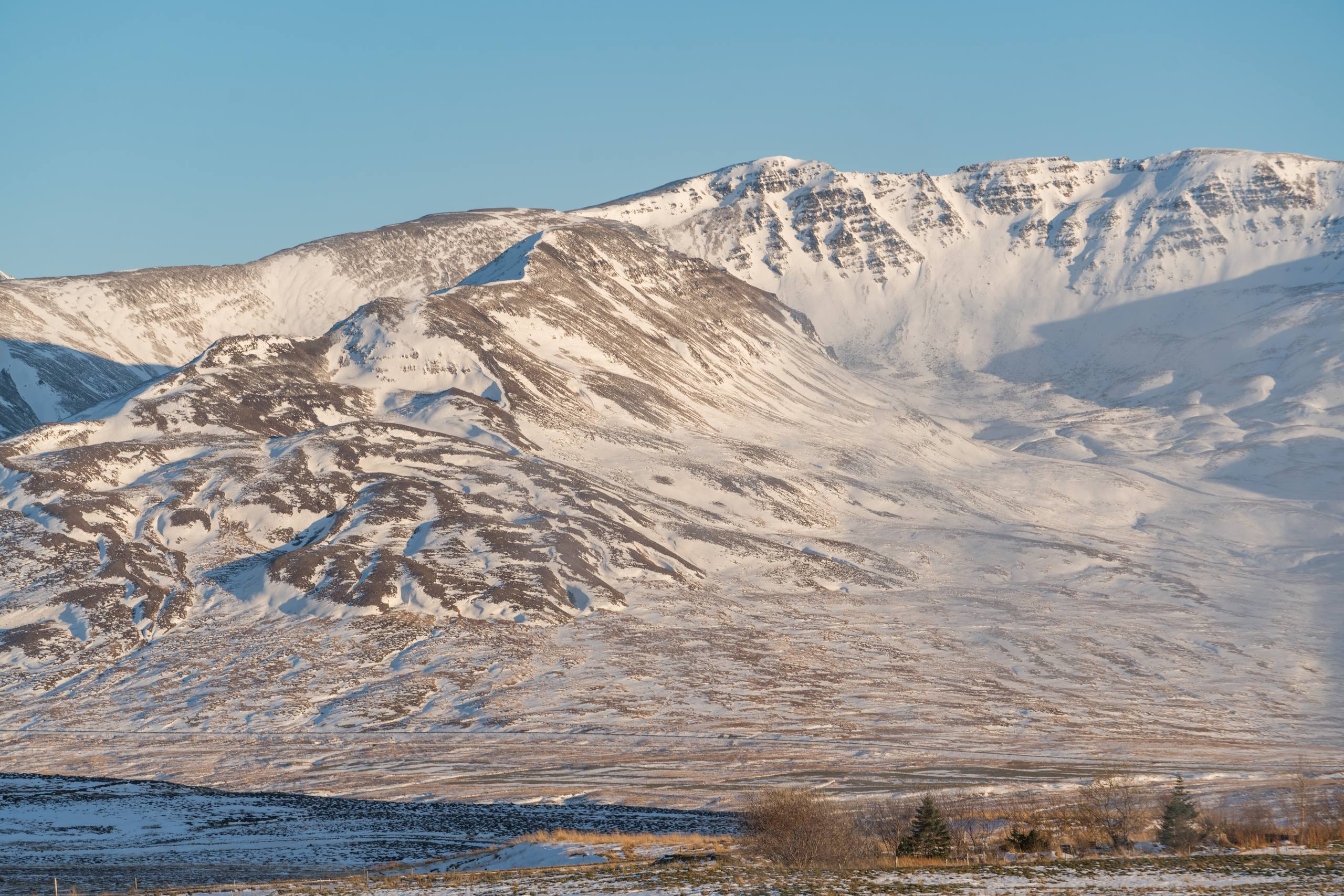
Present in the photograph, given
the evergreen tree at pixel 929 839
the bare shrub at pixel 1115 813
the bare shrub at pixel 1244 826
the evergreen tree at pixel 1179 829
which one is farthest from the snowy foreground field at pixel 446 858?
the bare shrub at pixel 1115 813

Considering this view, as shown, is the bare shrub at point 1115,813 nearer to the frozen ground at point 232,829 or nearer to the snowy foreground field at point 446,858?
the snowy foreground field at point 446,858

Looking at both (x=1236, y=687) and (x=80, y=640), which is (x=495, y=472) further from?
(x=1236, y=687)

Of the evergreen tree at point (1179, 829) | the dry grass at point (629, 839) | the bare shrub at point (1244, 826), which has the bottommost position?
the bare shrub at point (1244, 826)

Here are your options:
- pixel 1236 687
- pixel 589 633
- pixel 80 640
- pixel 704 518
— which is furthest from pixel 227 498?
pixel 1236 687

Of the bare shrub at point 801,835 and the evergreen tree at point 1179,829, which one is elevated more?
the bare shrub at point 801,835

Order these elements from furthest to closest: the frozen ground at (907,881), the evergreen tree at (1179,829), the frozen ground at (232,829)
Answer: the frozen ground at (232,829) < the evergreen tree at (1179,829) < the frozen ground at (907,881)

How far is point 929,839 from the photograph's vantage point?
4328 centimetres

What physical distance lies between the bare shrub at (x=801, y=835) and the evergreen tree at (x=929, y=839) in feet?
4.96

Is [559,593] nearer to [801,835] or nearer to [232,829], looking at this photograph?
[232,829]

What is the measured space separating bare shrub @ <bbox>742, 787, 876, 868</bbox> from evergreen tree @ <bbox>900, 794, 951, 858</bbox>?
1.51 meters

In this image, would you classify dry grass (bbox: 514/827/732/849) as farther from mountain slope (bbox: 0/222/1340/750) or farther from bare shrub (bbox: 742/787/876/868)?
mountain slope (bbox: 0/222/1340/750)

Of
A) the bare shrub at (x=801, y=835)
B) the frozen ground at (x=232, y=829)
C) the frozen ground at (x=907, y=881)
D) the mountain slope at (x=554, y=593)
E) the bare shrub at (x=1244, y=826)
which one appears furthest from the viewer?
the mountain slope at (x=554, y=593)

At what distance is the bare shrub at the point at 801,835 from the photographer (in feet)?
140

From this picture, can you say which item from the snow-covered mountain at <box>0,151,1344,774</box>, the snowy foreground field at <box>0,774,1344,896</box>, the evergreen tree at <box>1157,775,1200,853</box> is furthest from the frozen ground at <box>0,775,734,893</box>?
the snow-covered mountain at <box>0,151,1344,774</box>
